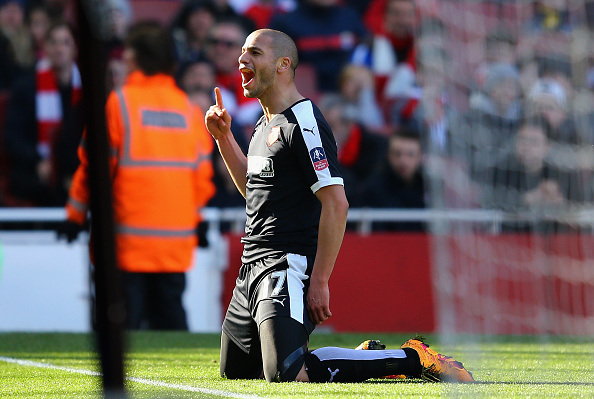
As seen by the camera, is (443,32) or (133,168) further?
(443,32)

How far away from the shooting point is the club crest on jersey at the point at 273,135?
4.68 m

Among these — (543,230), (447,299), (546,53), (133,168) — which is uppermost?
(546,53)

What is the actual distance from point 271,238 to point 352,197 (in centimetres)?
541

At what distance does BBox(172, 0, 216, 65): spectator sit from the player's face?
6253 millimetres

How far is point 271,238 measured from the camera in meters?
4.65

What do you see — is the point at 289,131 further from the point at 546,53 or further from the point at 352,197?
the point at 352,197

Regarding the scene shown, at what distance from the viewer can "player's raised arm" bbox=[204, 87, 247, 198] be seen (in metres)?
4.92

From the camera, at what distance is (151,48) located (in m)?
7.05

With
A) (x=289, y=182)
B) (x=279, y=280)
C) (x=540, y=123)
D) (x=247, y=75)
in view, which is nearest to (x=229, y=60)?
(x=540, y=123)

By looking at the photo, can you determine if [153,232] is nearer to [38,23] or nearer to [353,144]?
[353,144]

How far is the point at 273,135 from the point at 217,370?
1.34 meters

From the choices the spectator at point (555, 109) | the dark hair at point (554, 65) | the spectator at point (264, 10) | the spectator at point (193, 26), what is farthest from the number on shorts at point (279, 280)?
the spectator at point (264, 10)

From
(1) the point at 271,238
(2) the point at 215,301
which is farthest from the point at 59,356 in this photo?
(2) the point at 215,301

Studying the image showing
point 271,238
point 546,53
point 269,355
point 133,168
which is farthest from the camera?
point 546,53
